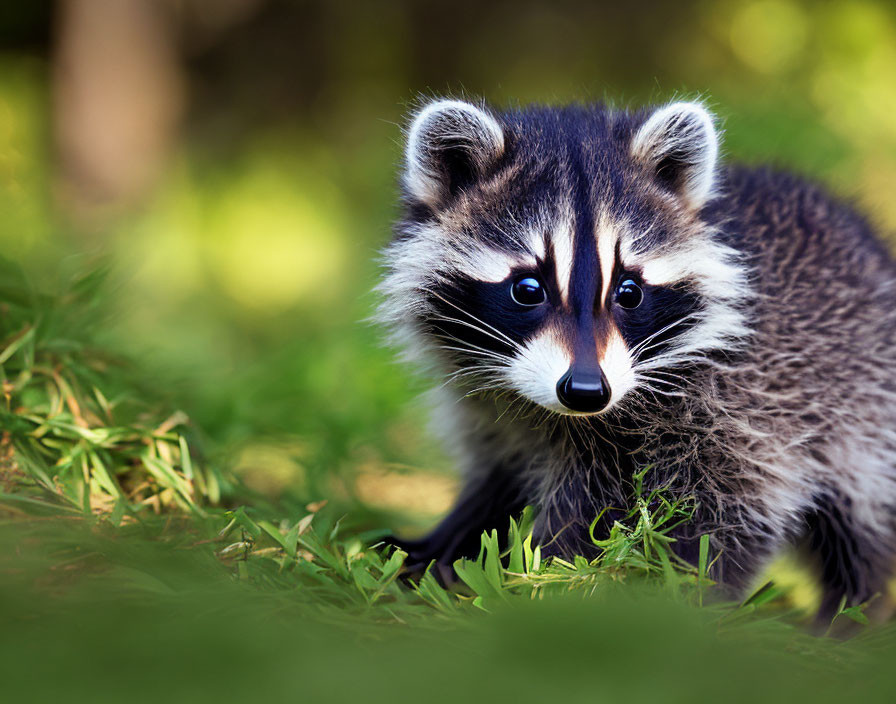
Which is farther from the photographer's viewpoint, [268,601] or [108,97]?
[108,97]

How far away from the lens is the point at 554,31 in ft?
40.9

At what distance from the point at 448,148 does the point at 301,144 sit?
8740 mm

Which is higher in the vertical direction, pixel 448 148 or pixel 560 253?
pixel 448 148

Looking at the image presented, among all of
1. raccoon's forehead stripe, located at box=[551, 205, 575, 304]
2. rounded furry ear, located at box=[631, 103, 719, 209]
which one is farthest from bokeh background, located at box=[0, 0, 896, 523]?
raccoon's forehead stripe, located at box=[551, 205, 575, 304]

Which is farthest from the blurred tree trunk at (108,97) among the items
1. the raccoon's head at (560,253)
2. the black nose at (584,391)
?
the black nose at (584,391)

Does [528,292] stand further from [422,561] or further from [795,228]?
[795,228]

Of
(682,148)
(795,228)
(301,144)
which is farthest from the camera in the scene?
(301,144)

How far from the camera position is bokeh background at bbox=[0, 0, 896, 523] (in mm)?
5172

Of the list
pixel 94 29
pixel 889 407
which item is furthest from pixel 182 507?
pixel 94 29

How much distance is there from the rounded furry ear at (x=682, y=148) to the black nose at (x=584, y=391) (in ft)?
3.52

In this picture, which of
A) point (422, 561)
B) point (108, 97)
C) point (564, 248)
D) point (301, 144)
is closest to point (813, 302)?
point (564, 248)

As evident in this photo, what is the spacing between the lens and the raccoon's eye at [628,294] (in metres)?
3.55

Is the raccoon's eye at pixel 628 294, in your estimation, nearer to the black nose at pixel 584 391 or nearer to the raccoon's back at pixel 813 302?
the black nose at pixel 584 391

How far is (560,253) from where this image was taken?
3463 millimetres
